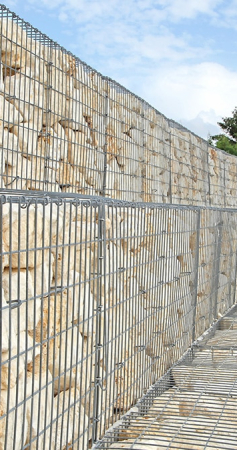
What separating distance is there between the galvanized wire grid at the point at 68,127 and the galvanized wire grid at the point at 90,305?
6.03 ft

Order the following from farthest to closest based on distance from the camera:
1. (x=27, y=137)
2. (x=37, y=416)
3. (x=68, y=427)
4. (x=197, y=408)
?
(x=27, y=137), (x=197, y=408), (x=68, y=427), (x=37, y=416)

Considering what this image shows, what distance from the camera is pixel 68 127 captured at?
7371 millimetres

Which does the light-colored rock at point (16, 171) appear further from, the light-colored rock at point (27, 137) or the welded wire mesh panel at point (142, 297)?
the welded wire mesh panel at point (142, 297)

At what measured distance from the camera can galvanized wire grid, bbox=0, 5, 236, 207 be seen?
20.5ft

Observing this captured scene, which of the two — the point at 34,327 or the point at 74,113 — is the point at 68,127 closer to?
the point at 74,113

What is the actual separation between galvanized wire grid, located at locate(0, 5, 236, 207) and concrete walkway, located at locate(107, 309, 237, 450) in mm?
2539

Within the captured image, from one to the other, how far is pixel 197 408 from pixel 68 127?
160 inches

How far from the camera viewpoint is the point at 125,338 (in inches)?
153

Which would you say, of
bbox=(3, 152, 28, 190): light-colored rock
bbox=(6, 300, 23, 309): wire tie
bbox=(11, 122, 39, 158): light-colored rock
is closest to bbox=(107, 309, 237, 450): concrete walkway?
bbox=(6, 300, 23, 309): wire tie

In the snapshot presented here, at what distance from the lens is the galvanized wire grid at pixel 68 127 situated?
6.23 meters

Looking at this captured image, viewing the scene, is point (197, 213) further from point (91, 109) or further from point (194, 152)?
point (194, 152)

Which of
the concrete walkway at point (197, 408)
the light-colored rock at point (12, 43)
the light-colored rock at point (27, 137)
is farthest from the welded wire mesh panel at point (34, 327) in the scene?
the light-colored rock at point (12, 43)

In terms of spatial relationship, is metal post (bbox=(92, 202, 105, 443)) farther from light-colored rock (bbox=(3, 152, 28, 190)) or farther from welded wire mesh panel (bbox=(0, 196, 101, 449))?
light-colored rock (bbox=(3, 152, 28, 190))

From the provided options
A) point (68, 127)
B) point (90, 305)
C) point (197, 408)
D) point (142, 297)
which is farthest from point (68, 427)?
point (68, 127)
